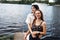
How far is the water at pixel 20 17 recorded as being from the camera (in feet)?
4.68

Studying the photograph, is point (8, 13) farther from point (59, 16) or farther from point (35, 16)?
point (59, 16)

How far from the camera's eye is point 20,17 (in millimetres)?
1453

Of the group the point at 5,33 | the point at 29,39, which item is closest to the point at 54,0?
the point at 29,39

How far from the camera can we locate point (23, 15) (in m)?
1.45

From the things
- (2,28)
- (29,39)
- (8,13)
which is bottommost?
(29,39)

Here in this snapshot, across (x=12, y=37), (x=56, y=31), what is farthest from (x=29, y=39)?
(x=56, y=31)

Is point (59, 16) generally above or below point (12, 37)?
above

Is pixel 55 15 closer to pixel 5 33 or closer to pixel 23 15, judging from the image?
pixel 23 15

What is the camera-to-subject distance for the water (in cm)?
143

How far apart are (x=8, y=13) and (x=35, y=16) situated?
25cm

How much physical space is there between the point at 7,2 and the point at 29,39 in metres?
0.39

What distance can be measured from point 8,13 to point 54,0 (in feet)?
1.43

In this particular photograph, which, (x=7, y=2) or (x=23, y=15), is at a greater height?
(x=7, y=2)

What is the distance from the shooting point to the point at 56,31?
1462mm
